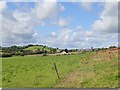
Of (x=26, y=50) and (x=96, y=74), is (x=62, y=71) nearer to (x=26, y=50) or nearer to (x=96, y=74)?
(x=96, y=74)

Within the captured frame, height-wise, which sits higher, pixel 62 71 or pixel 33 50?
pixel 33 50

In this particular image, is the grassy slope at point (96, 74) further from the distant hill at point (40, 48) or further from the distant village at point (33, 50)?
the distant hill at point (40, 48)

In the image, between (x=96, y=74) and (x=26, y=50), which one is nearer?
(x=26, y=50)

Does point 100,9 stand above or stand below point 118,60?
above

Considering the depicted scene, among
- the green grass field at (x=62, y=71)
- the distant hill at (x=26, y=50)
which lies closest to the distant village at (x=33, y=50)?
the distant hill at (x=26, y=50)

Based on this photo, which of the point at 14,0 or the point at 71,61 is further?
the point at 71,61

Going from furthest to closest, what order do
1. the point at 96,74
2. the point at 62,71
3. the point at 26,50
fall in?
the point at 62,71 < the point at 96,74 < the point at 26,50

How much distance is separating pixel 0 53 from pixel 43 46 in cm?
96

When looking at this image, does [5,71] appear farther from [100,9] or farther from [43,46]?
[100,9]

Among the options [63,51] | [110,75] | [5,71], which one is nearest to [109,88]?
[110,75]

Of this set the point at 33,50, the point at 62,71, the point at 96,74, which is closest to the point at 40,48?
the point at 33,50

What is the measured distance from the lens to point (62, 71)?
45.7 feet

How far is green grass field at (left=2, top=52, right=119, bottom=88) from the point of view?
1334 cm

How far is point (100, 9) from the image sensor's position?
13172mm
